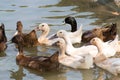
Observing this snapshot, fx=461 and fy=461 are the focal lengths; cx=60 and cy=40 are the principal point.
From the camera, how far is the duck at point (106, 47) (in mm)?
9891

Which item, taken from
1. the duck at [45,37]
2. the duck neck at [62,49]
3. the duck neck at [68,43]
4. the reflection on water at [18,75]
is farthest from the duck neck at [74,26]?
the reflection on water at [18,75]

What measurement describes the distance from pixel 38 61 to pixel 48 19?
13.8ft

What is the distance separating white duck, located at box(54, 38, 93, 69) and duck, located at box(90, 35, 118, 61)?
0.43m

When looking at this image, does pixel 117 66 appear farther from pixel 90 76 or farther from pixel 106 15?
pixel 106 15

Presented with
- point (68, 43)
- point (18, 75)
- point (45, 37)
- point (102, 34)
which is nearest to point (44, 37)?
point (45, 37)

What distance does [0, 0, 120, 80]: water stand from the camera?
9.29 metres

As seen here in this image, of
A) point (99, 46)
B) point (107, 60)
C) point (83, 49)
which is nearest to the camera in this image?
point (107, 60)

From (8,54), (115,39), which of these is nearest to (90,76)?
(115,39)

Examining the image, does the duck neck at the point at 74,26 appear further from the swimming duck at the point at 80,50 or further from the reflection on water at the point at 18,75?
the reflection on water at the point at 18,75

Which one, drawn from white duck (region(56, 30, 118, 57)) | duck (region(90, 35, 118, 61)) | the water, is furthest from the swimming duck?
the water

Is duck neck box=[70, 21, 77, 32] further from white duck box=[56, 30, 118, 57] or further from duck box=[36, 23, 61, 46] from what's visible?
white duck box=[56, 30, 118, 57]

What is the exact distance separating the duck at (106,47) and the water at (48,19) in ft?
1.67

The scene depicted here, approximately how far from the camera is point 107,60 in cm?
956

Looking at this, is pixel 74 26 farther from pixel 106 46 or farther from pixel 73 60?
pixel 73 60
